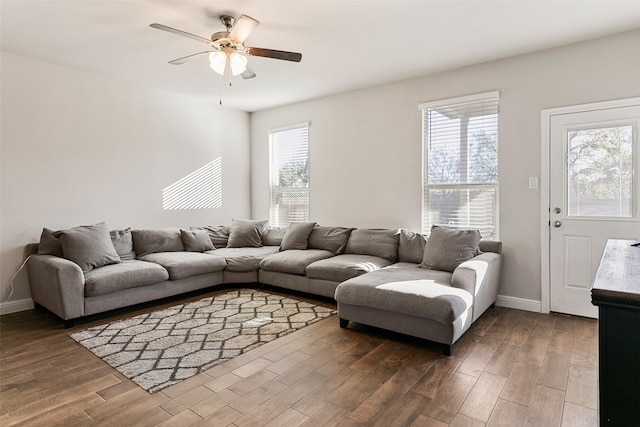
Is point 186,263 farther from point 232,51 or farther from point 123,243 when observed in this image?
point 232,51

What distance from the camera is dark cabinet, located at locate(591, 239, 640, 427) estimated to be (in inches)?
38.5

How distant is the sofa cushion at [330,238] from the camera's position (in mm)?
4770

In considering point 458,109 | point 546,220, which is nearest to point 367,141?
point 458,109

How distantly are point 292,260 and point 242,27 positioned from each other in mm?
2563

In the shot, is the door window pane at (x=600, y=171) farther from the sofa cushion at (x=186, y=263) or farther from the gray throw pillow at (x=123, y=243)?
the gray throw pillow at (x=123, y=243)

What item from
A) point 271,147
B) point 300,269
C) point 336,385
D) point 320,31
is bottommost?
point 336,385

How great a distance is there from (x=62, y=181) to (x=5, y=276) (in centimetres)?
111

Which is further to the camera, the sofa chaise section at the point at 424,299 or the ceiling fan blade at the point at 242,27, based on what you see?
the sofa chaise section at the point at 424,299

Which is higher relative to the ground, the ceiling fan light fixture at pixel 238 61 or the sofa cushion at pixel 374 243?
the ceiling fan light fixture at pixel 238 61

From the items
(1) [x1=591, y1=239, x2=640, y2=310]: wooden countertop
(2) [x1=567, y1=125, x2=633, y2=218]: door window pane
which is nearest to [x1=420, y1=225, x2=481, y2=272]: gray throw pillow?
(2) [x1=567, y1=125, x2=633, y2=218]: door window pane

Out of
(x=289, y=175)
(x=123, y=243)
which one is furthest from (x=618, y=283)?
(x=289, y=175)

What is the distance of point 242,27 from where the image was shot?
8.79 feet

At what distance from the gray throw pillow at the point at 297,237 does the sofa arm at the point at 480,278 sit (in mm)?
2210

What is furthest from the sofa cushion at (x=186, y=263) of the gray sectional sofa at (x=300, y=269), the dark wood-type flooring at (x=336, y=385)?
the dark wood-type flooring at (x=336, y=385)
